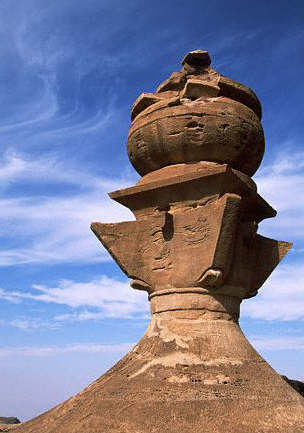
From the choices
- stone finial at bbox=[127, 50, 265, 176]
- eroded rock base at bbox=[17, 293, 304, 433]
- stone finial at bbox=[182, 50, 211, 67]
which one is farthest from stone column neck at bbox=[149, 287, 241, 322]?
stone finial at bbox=[182, 50, 211, 67]

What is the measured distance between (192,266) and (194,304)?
1.39 ft

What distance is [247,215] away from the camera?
5.95 meters

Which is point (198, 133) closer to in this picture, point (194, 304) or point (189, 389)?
point (194, 304)

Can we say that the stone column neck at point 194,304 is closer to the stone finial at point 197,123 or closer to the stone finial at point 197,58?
the stone finial at point 197,123

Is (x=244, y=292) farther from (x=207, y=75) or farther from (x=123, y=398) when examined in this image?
(x=207, y=75)

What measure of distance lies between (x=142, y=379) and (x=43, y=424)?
131cm

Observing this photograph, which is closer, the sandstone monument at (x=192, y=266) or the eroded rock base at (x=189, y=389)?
the eroded rock base at (x=189, y=389)

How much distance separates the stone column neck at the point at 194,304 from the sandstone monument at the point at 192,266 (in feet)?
0.04

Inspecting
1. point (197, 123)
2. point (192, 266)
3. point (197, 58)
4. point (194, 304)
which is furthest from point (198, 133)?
point (194, 304)

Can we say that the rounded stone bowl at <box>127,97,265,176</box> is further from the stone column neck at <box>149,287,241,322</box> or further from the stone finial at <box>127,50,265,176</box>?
the stone column neck at <box>149,287,241,322</box>

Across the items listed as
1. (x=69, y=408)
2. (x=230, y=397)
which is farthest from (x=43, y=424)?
(x=230, y=397)

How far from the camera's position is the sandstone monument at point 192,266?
445 centimetres

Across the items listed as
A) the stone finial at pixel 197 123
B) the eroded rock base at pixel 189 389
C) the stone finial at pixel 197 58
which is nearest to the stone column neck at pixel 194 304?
the eroded rock base at pixel 189 389

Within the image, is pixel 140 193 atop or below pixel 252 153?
below
